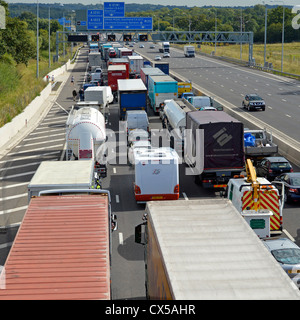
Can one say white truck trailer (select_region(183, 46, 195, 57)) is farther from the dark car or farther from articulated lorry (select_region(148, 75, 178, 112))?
the dark car

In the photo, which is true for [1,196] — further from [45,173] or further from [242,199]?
[242,199]

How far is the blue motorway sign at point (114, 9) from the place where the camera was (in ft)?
334

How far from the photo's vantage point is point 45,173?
2134 cm

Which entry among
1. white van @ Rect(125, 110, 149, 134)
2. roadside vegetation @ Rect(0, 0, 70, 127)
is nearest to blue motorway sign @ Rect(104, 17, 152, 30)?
roadside vegetation @ Rect(0, 0, 70, 127)

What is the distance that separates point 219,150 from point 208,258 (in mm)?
15733

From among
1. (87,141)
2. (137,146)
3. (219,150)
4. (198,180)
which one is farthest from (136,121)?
(219,150)

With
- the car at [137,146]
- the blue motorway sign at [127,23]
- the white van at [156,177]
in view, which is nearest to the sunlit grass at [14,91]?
the car at [137,146]

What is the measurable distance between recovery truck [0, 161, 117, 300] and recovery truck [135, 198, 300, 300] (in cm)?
117

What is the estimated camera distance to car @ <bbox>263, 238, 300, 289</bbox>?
48.1 feet

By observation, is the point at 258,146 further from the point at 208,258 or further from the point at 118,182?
the point at 208,258

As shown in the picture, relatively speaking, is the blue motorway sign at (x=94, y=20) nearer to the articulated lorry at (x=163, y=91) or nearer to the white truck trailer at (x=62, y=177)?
the articulated lorry at (x=163, y=91)

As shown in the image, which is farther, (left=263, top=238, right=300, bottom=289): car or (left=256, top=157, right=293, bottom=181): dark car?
(left=256, top=157, right=293, bottom=181): dark car

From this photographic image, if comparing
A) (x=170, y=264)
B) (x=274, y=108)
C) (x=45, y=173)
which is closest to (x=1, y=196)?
(x=45, y=173)
